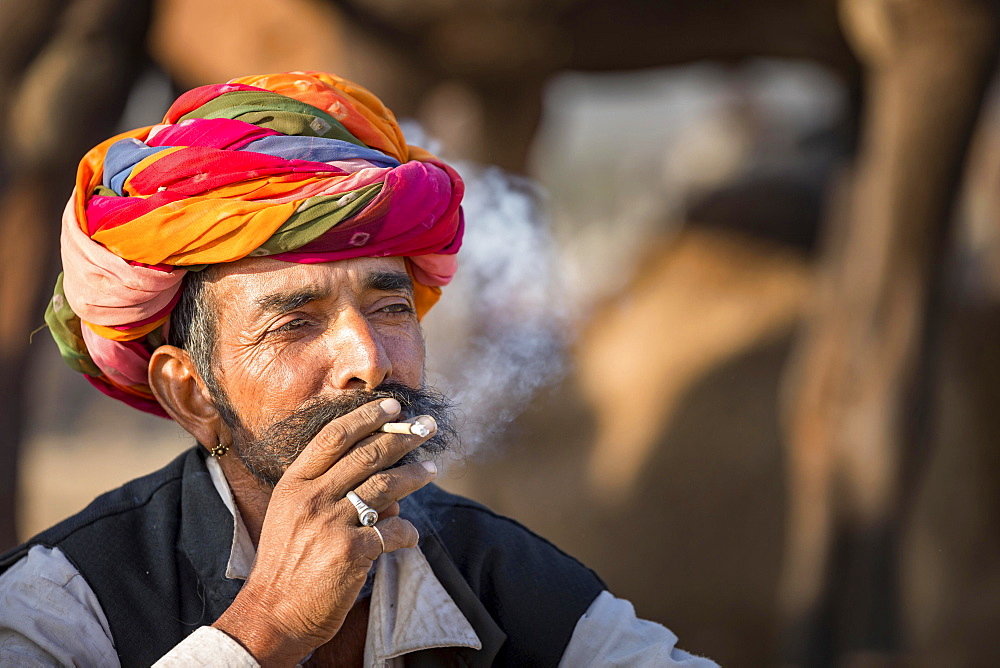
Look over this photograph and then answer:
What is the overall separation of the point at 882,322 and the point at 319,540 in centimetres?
343

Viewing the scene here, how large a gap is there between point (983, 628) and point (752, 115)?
7453mm

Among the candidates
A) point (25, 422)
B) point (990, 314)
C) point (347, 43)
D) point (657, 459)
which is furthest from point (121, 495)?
point (990, 314)

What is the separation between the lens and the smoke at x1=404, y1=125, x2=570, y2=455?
7.85ft

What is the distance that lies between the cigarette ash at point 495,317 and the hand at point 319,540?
0.42 meters

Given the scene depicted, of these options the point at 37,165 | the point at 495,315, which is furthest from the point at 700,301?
the point at 37,165

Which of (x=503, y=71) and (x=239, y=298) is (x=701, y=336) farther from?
(x=239, y=298)

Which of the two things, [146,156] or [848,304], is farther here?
[848,304]

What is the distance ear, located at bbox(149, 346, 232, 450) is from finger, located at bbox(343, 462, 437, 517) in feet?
1.25

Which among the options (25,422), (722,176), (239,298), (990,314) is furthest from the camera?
(722,176)

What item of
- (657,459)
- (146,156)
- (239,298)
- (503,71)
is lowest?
(657,459)

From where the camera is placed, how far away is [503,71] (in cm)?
471

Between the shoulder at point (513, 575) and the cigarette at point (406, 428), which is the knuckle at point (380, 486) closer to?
the cigarette at point (406, 428)

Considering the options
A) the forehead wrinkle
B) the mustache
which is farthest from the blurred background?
the forehead wrinkle

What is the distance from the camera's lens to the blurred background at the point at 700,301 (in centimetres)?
375
